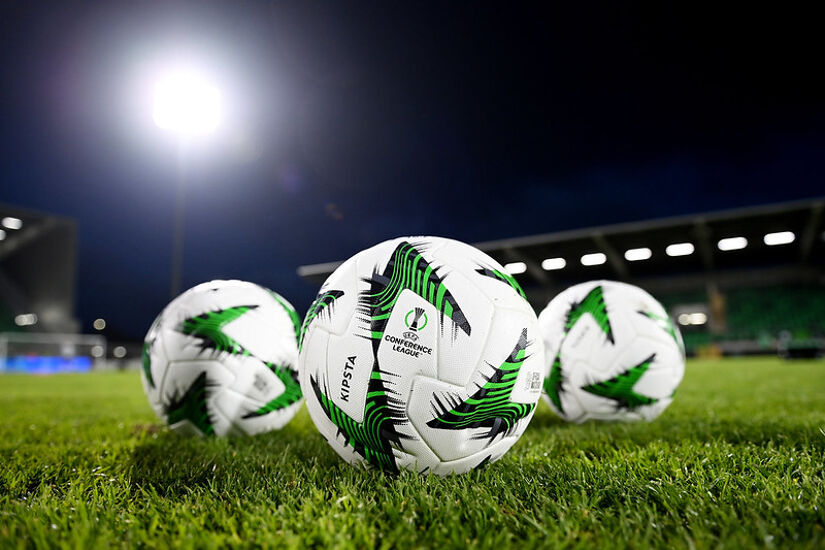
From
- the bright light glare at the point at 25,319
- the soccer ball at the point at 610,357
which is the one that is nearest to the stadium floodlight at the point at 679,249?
the soccer ball at the point at 610,357

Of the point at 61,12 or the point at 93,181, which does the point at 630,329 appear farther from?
the point at 93,181

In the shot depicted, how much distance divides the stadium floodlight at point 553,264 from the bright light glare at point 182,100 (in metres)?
21.0

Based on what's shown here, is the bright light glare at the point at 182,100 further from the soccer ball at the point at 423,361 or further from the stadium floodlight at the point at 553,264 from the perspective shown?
the stadium floodlight at the point at 553,264

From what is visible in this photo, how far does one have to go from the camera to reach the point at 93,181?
48125 mm

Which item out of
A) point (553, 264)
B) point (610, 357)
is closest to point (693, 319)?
point (553, 264)

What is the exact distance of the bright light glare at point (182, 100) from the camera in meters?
14.7

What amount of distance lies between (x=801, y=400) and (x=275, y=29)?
75.2 ft

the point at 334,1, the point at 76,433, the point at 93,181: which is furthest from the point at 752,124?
the point at 93,181

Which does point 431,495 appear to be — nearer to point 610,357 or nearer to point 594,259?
point 610,357

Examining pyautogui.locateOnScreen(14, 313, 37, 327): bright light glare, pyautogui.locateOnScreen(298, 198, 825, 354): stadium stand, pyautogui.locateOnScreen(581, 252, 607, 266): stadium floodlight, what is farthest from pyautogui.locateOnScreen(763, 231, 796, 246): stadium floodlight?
pyautogui.locateOnScreen(14, 313, 37, 327): bright light glare

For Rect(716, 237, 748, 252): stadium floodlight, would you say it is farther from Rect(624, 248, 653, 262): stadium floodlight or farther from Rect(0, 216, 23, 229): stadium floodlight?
Rect(0, 216, 23, 229): stadium floodlight

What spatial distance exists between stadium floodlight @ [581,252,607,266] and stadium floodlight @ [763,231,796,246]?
8004 mm

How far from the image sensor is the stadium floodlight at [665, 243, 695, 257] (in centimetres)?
2697

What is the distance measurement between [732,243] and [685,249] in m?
2.31
